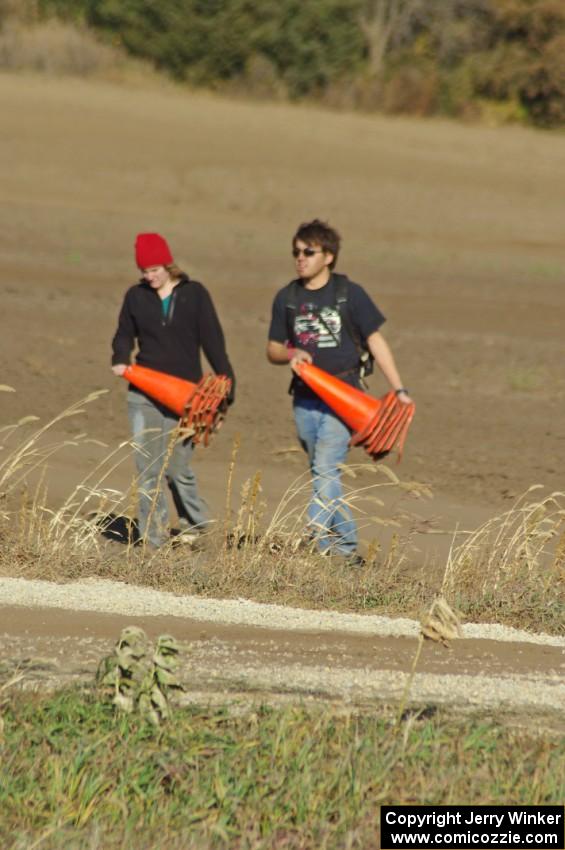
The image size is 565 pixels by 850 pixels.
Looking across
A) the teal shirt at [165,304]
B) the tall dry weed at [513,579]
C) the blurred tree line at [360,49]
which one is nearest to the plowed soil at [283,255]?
the tall dry weed at [513,579]

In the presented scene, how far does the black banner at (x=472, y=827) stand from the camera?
456cm

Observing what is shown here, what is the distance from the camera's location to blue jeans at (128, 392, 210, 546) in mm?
7820

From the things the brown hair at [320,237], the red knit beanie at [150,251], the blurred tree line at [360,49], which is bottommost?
the red knit beanie at [150,251]

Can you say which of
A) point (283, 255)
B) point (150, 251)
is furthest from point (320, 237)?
point (283, 255)

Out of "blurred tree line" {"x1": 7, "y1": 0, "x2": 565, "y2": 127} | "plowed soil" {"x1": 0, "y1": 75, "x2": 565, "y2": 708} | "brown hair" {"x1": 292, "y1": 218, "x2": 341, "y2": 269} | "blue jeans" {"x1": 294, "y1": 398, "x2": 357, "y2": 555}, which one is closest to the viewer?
"brown hair" {"x1": 292, "y1": 218, "x2": 341, "y2": 269}

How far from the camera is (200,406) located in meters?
7.76

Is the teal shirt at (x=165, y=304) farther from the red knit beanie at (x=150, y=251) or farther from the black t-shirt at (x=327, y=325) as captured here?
the black t-shirt at (x=327, y=325)

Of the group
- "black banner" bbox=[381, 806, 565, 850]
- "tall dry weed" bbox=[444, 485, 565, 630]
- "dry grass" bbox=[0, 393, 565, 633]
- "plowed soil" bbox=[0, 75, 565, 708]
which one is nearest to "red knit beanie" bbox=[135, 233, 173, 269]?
"dry grass" bbox=[0, 393, 565, 633]

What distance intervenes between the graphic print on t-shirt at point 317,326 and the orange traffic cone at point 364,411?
0.50 feet

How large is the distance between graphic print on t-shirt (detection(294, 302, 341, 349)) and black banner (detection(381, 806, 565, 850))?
3301 millimetres

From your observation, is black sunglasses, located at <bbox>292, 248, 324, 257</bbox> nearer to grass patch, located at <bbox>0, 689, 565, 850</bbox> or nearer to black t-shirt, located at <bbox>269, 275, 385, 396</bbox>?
black t-shirt, located at <bbox>269, 275, 385, 396</bbox>

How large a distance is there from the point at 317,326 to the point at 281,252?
13.5 m

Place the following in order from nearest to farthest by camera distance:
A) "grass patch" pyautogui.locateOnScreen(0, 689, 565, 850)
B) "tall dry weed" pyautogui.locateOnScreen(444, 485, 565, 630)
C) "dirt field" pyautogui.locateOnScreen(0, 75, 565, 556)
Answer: "grass patch" pyautogui.locateOnScreen(0, 689, 565, 850), "tall dry weed" pyautogui.locateOnScreen(444, 485, 565, 630), "dirt field" pyautogui.locateOnScreen(0, 75, 565, 556)

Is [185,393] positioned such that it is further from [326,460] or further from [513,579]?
[513,579]
